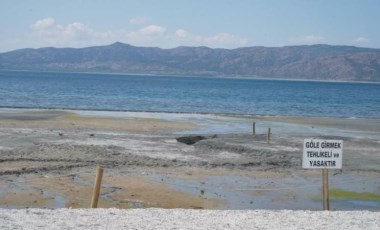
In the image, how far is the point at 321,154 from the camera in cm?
1558

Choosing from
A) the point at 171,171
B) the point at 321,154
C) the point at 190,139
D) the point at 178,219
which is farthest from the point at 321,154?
the point at 190,139

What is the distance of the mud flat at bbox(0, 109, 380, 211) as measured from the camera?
18.4 m

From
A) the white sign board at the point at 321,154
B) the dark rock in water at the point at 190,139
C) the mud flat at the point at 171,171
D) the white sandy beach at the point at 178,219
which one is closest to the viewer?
the white sandy beach at the point at 178,219

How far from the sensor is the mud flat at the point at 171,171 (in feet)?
60.4

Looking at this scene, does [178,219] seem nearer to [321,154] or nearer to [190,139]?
[321,154]

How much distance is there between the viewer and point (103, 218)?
12844mm

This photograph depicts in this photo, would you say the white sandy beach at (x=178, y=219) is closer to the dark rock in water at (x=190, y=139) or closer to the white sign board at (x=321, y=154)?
the white sign board at (x=321, y=154)

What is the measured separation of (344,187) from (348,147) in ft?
41.6

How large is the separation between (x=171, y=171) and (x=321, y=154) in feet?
30.1

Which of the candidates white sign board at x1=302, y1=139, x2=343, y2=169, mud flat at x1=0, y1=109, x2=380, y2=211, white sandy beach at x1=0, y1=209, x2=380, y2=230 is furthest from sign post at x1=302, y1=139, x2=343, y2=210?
mud flat at x1=0, y1=109, x2=380, y2=211

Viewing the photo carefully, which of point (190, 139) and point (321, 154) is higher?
point (321, 154)

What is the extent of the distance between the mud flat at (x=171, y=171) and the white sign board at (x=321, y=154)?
2888mm

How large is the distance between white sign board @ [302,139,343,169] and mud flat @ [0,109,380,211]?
289 centimetres

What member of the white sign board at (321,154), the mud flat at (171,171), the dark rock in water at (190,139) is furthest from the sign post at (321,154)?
the dark rock in water at (190,139)
